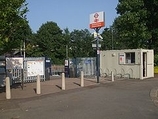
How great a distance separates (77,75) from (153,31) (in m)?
9.71

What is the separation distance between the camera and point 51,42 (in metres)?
63.9

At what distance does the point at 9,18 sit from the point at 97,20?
9.36 metres

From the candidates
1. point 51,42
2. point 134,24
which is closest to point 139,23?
point 134,24

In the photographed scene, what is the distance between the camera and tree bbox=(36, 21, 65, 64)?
6311cm

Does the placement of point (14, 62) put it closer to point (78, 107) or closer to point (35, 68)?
point (35, 68)

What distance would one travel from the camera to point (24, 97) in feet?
49.4

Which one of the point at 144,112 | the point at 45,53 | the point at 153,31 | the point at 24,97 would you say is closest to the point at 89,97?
the point at 24,97

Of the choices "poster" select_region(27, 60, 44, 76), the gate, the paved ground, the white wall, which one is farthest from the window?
the paved ground

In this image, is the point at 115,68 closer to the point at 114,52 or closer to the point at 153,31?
the point at 114,52

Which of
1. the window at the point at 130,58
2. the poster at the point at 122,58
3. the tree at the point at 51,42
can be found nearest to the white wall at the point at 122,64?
the poster at the point at 122,58

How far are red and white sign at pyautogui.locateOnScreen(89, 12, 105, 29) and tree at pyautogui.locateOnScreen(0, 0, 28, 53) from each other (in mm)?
8235

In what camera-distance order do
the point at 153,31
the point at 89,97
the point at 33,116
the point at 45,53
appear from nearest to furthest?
the point at 33,116
the point at 89,97
the point at 153,31
the point at 45,53

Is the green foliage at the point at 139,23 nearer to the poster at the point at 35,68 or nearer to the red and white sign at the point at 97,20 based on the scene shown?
the red and white sign at the point at 97,20

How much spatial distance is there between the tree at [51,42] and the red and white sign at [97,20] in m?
38.2
